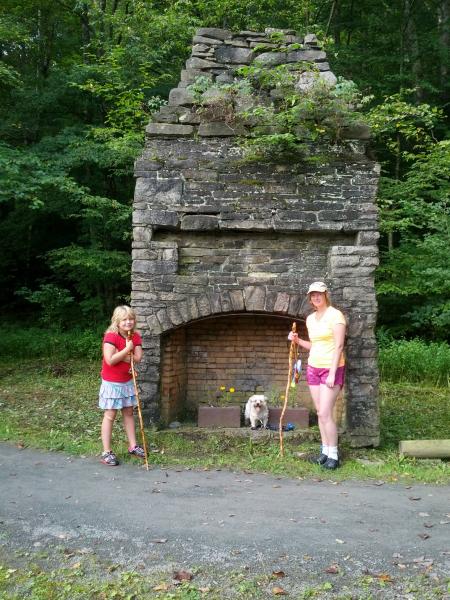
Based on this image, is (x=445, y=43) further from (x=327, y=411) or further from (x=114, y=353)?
(x=114, y=353)

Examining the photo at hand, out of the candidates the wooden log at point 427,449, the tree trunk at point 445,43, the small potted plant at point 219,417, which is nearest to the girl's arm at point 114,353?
the small potted plant at point 219,417

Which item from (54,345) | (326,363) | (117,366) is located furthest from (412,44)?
(117,366)

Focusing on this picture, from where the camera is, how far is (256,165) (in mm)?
6527

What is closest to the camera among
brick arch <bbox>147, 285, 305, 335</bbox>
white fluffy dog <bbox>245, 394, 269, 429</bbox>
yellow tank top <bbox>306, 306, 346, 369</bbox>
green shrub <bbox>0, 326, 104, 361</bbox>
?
yellow tank top <bbox>306, 306, 346, 369</bbox>

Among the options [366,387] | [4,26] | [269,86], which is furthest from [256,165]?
[4,26]

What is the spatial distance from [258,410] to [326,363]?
1353mm

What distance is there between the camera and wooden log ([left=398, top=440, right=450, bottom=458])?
5996 mm

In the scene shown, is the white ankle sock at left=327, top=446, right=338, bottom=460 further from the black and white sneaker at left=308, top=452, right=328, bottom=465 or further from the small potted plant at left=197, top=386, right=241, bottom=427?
the small potted plant at left=197, top=386, right=241, bottom=427

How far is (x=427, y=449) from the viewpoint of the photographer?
602cm

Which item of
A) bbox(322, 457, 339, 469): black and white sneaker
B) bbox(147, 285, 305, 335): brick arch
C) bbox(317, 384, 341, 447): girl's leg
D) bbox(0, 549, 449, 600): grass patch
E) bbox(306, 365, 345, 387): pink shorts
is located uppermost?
bbox(147, 285, 305, 335): brick arch

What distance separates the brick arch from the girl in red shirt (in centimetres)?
78

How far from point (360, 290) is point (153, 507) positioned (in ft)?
11.0

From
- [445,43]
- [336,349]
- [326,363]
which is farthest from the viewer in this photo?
[445,43]

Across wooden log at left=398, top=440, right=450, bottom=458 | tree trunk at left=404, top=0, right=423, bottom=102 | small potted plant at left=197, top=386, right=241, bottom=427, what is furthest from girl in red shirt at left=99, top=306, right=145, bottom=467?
tree trunk at left=404, top=0, right=423, bottom=102
